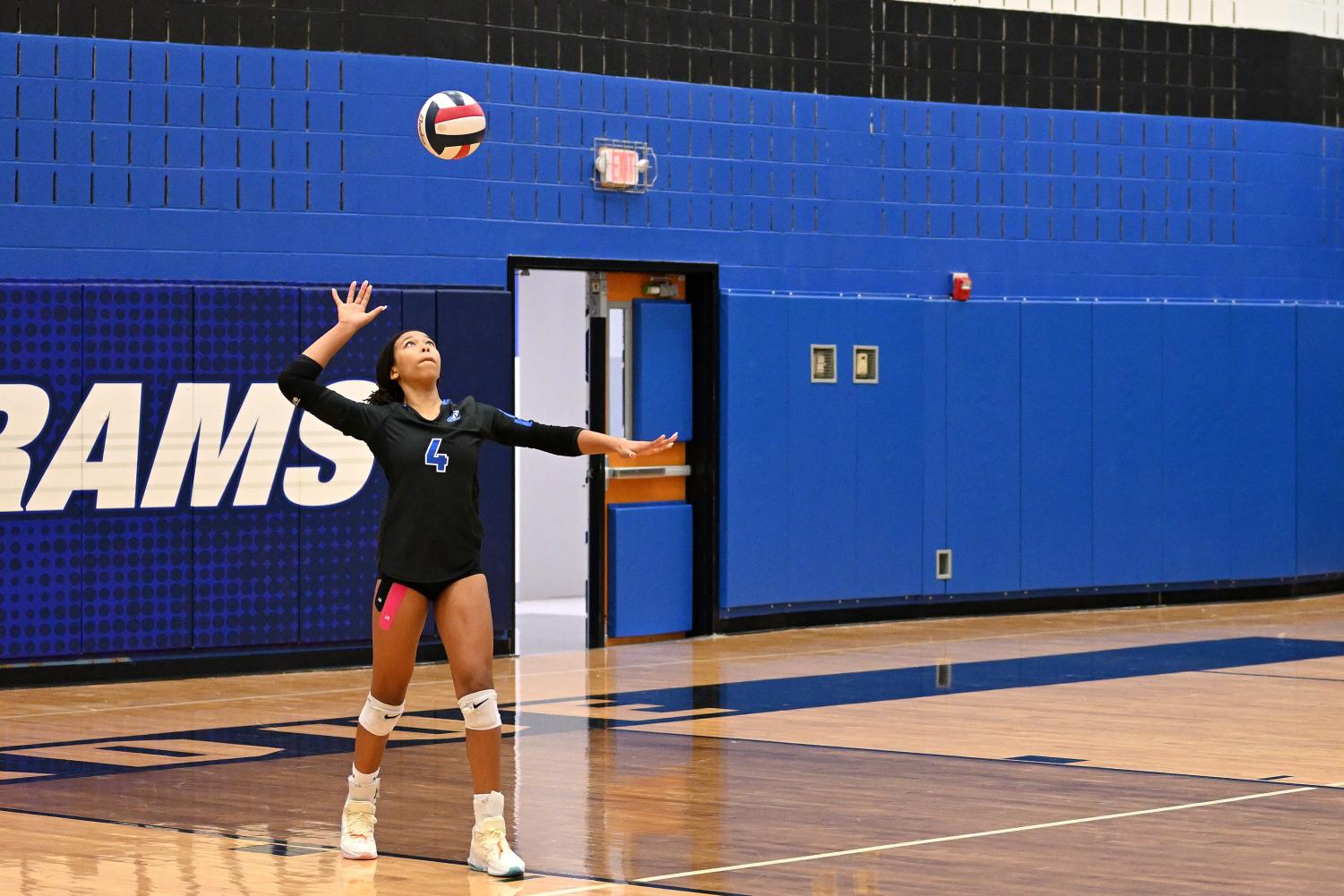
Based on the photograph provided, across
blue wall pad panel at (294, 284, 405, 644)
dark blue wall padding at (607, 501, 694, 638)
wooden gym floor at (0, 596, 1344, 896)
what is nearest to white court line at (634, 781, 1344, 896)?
wooden gym floor at (0, 596, 1344, 896)

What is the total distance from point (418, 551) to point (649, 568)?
7.73 meters

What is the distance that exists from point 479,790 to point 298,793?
6.08 feet

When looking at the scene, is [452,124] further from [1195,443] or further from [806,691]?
[1195,443]

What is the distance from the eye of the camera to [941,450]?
52.3 feet

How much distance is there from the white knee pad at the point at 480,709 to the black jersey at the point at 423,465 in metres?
0.41

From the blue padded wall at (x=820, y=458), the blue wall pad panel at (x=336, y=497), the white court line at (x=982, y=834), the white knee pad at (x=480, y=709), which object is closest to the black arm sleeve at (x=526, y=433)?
the white knee pad at (x=480, y=709)

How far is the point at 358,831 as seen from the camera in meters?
6.91

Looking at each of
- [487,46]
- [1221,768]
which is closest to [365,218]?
[487,46]

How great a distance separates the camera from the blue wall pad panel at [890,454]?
15.6 meters

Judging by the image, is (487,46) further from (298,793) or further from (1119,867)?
(1119,867)

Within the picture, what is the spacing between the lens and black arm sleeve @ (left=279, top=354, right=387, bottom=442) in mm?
7012

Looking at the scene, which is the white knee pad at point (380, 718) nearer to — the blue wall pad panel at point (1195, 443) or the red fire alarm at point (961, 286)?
the red fire alarm at point (961, 286)

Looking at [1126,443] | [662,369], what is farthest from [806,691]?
[1126,443]

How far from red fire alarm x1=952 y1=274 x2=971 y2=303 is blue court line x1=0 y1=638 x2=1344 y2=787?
324 cm
